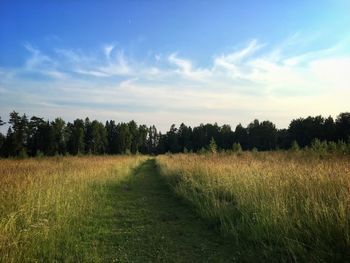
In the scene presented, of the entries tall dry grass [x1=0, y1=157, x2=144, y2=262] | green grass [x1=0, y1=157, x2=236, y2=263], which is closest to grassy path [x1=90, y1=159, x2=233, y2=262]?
green grass [x1=0, y1=157, x2=236, y2=263]

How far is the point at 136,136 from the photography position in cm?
11225

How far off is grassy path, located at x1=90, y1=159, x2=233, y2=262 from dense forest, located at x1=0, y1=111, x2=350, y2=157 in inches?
1921

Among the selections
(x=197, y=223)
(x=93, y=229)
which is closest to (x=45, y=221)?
(x=93, y=229)

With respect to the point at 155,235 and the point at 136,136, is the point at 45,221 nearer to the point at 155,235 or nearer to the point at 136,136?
the point at 155,235

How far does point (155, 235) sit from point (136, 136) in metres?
106

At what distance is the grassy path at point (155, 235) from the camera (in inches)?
235

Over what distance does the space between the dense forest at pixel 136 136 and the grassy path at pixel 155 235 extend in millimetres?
48784

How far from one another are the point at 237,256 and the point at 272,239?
0.62 metres

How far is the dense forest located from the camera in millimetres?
67188

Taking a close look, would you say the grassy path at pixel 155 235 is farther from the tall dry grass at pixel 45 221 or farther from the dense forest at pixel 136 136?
the dense forest at pixel 136 136

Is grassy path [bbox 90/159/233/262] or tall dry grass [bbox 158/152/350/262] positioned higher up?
tall dry grass [bbox 158/152/350/262]

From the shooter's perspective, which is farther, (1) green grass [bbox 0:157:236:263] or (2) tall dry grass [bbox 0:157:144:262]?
(1) green grass [bbox 0:157:236:263]

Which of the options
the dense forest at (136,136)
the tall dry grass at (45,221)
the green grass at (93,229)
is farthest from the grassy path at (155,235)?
the dense forest at (136,136)

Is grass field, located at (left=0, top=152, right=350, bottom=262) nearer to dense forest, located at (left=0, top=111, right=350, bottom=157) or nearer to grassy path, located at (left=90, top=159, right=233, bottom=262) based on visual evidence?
grassy path, located at (left=90, top=159, right=233, bottom=262)
